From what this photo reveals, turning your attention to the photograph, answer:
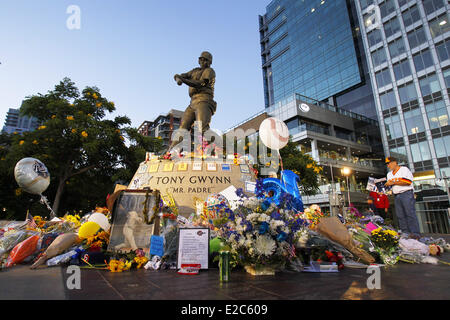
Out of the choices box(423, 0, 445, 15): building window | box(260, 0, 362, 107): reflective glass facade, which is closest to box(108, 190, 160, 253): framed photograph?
box(423, 0, 445, 15): building window

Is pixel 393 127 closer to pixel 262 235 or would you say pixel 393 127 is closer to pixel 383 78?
pixel 383 78

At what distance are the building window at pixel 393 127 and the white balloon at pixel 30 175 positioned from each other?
4000cm

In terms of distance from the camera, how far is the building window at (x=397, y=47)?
33469 mm

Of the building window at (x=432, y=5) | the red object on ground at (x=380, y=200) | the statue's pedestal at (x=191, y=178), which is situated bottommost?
the red object on ground at (x=380, y=200)

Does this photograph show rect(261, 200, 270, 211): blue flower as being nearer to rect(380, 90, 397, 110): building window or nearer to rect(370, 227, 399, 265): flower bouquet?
rect(370, 227, 399, 265): flower bouquet

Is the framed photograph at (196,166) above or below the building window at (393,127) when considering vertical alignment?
below

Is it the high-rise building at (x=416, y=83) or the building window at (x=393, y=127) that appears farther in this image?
the building window at (x=393, y=127)

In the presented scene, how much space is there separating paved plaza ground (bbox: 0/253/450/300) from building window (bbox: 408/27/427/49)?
40532 millimetres

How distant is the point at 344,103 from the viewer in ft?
168

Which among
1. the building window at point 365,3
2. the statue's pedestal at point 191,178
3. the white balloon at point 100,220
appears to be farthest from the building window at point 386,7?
the white balloon at point 100,220

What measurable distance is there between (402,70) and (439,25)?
6022 mm

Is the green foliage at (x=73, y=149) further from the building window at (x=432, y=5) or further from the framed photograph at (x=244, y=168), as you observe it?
the building window at (x=432, y=5)

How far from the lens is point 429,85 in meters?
30.7
